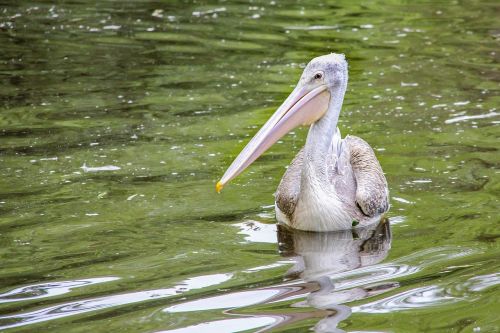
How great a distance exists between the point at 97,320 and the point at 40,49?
6389 mm

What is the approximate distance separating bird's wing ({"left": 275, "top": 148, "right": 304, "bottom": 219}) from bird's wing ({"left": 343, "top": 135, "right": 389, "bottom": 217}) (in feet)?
1.22

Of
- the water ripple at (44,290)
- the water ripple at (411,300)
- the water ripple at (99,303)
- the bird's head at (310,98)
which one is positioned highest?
the bird's head at (310,98)

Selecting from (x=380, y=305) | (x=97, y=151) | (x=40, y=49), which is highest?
(x=40, y=49)

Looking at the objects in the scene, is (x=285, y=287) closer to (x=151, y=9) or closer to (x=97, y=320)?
(x=97, y=320)

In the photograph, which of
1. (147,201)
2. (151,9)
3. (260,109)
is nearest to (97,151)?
(147,201)

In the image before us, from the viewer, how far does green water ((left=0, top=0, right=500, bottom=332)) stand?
510 centimetres

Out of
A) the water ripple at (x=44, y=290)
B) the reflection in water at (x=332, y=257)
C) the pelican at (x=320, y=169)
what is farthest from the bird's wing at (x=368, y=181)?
the water ripple at (x=44, y=290)

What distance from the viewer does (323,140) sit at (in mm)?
6527

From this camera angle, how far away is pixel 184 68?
10242 millimetres

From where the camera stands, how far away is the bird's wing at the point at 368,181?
6402mm

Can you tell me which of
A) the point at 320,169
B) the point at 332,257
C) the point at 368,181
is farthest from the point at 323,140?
the point at 332,257

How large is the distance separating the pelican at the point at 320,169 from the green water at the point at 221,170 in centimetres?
15

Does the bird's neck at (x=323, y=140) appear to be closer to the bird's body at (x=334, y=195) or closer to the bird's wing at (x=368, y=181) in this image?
the bird's body at (x=334, y=195)

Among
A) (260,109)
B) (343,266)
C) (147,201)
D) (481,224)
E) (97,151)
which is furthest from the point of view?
(260,109)
